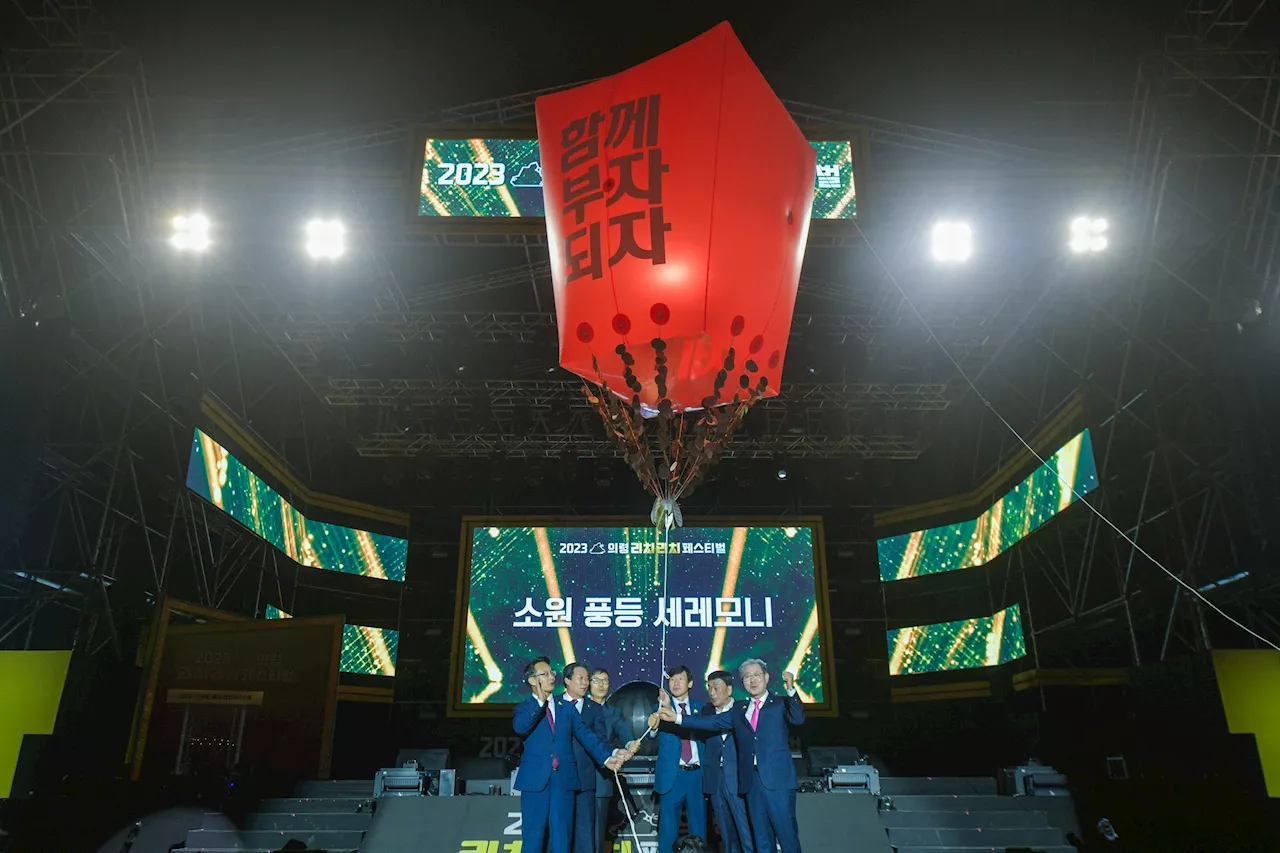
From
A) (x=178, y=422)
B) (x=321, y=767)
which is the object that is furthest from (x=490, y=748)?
(x=178, y=422)

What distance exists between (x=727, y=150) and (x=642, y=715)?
9.03 meters

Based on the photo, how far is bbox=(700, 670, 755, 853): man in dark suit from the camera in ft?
18.3

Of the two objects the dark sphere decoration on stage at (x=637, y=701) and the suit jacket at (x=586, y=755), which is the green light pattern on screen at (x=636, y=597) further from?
the suit jacket at (x=586, y=755)

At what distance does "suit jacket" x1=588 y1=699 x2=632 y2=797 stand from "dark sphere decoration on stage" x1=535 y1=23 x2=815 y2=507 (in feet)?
7.29

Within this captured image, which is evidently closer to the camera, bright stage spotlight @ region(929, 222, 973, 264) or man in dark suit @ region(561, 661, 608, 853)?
man in dark suit @ region(561, 661, 608, 853)

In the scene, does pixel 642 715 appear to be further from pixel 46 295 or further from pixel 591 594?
pixel 46 295

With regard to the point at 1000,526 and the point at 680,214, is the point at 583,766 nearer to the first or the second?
the point at 680,214

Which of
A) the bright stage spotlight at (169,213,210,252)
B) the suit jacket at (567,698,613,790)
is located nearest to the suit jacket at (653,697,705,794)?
the suit jacket at (567,698,613,790)

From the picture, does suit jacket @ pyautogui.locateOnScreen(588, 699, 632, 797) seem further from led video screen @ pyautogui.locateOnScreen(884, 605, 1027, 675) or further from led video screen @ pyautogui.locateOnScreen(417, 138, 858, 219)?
led video screen @ pyautogui.locateOnScreen(884, 605, 1027, 675)

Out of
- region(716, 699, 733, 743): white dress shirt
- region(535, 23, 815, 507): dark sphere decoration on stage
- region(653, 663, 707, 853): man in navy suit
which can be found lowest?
region(653, 663, 707, 853): man in navy suit

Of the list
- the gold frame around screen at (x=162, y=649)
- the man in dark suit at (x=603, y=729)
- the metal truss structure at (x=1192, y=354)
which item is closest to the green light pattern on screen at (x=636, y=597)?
the gold frame around screen at (x=162, y=649)

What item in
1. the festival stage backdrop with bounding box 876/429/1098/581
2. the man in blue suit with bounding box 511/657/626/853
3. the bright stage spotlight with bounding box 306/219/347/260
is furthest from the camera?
the festival stage backdrop with bounding box 876/429/1098/581

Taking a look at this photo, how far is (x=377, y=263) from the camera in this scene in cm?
1054

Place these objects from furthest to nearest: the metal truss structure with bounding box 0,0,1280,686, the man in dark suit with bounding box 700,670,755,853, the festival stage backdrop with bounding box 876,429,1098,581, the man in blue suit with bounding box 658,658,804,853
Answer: the festival stage backdrop with bounding box 876,429,1098,581 < the metal truss structure with bounding box 0,0,1280,686 < the man in dark suit with bounding box 700,670,755,853 < the man in blue suit with bounding box 658,658,804,853
